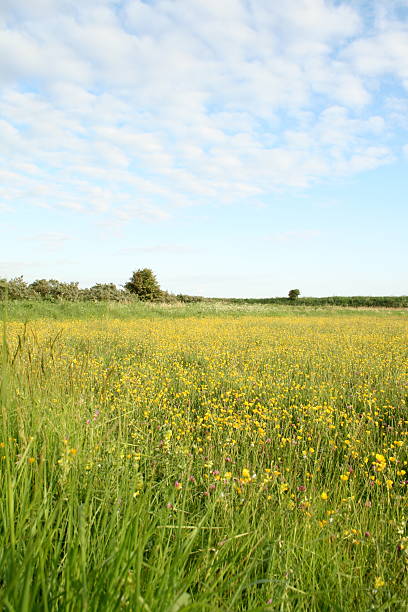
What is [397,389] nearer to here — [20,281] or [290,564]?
[290,564]

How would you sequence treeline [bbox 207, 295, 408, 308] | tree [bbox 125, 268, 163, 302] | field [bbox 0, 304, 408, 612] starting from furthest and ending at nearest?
1. treeline [bbox 207, 295, 408, 308]
2. tree [bbox 125, 268, 163, 302]
3. field [bbox 0, 304, 408, 612]

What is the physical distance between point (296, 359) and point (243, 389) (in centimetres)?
303

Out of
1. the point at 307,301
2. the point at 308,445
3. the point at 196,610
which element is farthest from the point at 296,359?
the point at 307,301

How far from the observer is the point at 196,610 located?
1.43m

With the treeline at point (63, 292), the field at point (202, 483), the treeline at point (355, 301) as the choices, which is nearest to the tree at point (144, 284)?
the treeline at point (63, 292)

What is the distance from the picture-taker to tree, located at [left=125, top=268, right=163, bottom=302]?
42.0 metres

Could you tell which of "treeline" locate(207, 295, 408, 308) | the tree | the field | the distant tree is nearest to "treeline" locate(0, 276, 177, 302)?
the tree

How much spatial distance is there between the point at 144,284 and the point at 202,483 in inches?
1567

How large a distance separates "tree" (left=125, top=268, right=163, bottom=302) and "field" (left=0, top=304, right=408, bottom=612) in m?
31.6

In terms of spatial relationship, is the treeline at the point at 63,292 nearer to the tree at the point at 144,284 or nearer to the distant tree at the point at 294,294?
the tree at the point at 144,284

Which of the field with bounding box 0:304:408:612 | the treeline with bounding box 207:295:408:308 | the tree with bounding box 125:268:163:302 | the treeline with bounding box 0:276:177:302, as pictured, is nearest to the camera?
the field with bounding box 0:304:408:612

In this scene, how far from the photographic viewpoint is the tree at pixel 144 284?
42.0 m

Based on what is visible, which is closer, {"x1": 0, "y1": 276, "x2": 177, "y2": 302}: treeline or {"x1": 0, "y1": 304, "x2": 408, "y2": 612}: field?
{"x1": 0, "y1": 304, "x2": 408, "y2": 612}: field

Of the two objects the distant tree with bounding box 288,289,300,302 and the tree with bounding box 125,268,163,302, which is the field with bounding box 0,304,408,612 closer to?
the tree with bounding box 125,268,163,302
